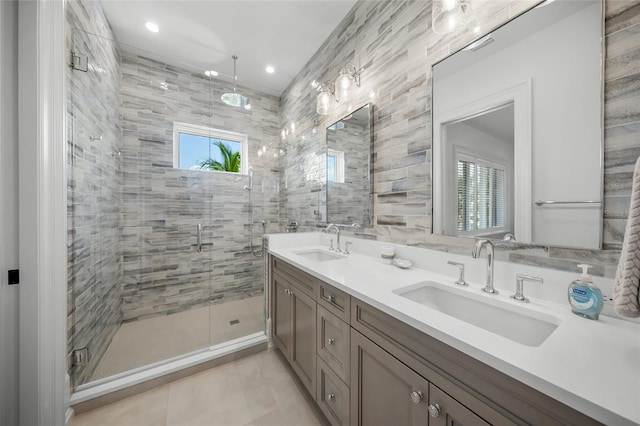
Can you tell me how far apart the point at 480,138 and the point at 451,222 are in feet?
1.45

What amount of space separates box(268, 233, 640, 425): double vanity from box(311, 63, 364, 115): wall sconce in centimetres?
145

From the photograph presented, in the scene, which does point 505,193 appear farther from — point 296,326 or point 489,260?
point 296,326

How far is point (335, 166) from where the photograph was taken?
215cm

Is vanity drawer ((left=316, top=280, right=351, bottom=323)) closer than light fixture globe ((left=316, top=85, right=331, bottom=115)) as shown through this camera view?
Yes

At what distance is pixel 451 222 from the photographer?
4.02ft

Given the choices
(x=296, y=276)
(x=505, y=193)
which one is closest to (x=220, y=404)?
(x=296, y=276)

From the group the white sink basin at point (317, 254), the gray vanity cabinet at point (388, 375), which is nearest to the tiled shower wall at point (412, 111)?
the white sink basin at point (317, 254)

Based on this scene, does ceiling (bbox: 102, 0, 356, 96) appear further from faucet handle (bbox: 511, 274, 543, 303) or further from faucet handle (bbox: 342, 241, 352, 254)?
faucet handle (bbox: 511, 274, 543, 303)

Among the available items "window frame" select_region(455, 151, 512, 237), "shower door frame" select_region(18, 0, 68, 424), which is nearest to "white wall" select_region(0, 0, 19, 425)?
"shower door frame" select_region(18, 0, 68, 424)

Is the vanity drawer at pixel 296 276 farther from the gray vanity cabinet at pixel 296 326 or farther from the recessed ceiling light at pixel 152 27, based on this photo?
the recessed ceiling light at pixel 152 27

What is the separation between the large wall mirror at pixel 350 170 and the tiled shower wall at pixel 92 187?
1.85 metres

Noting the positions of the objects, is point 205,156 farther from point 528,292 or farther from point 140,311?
point 528,292

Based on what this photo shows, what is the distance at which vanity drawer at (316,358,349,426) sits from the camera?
1075mm

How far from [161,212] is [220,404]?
74.5 inches
